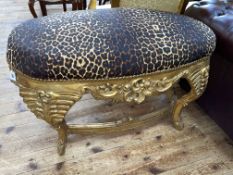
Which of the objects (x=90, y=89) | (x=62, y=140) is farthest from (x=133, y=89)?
(x=62, y=140)

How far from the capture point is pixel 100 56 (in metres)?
0.77

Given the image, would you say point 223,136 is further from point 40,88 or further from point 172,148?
point 40,88

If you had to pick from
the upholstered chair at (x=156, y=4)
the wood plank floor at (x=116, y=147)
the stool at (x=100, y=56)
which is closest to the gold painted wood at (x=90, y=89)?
the stool at (x=100, y=56)

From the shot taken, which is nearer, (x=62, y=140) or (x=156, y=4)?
(x=62, y=140)

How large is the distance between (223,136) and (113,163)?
21.2 inches

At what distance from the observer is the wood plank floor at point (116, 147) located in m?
1.03

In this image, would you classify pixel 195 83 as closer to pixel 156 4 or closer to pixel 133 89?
pixel 133 89

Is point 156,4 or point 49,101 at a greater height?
point 156,4

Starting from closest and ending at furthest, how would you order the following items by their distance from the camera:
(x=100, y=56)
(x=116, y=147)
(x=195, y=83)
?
(x=100, y=56), (x=195, y=83), (x=116, y=147)

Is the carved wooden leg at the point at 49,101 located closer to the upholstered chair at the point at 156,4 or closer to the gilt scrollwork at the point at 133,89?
the gilt scrollwork at the point at 133,89

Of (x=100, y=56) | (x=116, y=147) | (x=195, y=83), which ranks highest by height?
(x=100, y=56)

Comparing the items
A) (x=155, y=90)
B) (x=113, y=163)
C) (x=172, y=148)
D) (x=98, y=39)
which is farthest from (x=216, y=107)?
(x=98, y=39)

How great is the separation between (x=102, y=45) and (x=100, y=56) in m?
0.04

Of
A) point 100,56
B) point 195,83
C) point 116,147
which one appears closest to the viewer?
point 100,56
